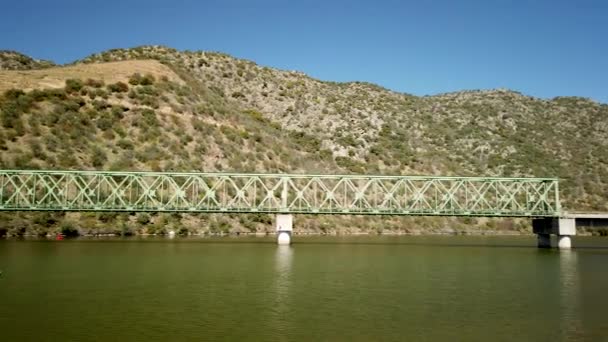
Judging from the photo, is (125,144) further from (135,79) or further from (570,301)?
(570,301)

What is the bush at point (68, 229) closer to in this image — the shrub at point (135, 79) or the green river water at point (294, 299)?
the green river water at point (294, 299)

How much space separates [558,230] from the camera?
5953 cm

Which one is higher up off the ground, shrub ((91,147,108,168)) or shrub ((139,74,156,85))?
shrub ((139,74,156,85))

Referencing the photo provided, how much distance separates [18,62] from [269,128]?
64.1 m

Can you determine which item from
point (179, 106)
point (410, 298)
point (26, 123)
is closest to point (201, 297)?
point (410, 298)

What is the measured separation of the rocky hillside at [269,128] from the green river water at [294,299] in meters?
36.1

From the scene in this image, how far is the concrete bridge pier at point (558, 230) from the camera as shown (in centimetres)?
5906

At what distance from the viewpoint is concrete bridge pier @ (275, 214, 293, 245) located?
57656 millimetres

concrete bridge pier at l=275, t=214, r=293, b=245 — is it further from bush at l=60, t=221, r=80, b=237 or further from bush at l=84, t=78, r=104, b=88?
bush at l=84, t=78, r=104, b=88

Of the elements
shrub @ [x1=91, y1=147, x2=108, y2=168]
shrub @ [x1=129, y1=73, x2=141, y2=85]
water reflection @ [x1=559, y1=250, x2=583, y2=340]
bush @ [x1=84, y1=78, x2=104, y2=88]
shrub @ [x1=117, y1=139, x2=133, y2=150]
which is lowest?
water reflection @ [x1=559, y1=250, x2=583, y2=340]

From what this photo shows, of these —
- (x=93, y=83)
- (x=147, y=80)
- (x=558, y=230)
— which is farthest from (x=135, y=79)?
(x=558, y=230)

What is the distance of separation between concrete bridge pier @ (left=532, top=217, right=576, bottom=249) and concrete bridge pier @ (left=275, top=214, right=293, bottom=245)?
2939cm

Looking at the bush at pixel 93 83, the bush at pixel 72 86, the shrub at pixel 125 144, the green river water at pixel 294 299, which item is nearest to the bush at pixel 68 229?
the shrub at pixel 125 144

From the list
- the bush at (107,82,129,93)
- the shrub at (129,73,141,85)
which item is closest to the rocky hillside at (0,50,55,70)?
the shrub at (129,73,141,85)
